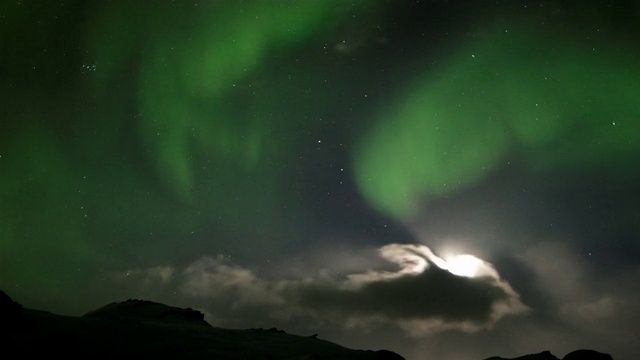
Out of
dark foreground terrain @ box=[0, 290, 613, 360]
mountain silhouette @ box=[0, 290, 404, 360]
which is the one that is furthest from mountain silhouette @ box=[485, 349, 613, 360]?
mountain silhouette @ box=[0, 290, 404, 360]

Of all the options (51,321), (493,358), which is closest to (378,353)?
(493,358)

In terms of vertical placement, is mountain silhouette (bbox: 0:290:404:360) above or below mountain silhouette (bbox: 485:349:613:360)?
below

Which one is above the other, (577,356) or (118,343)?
(577,356)

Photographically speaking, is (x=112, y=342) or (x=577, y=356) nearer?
(x=112, y=342)

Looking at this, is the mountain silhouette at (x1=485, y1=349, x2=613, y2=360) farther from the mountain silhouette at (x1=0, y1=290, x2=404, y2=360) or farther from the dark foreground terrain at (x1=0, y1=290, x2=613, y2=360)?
the mountain silhouette at (x1=0, y1=290, x2=404, y2=360)

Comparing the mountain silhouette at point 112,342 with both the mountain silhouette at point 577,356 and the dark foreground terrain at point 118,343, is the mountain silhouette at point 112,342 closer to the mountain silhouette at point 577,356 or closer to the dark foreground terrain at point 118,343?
the dark foreground terrain at point 118,343

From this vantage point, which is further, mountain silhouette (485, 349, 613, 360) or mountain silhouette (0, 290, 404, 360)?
mountain silhouette (485, 349, 613, 360)

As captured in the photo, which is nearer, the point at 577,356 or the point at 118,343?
the point at 118,343

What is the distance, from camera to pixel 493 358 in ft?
81.8

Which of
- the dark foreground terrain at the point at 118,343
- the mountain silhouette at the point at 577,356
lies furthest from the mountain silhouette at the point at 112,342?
the mountain silhouette at the point at 577,356

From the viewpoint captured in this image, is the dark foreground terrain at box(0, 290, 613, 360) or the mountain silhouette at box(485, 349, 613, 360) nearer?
the dark foreground terrain at box(0, 290, 613, 360)

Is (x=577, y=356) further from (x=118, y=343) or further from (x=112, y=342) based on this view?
(x=112, y=342)

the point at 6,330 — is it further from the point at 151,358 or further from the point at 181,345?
the point at 181,345

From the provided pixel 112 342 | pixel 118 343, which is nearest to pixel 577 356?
pixel 118 343
